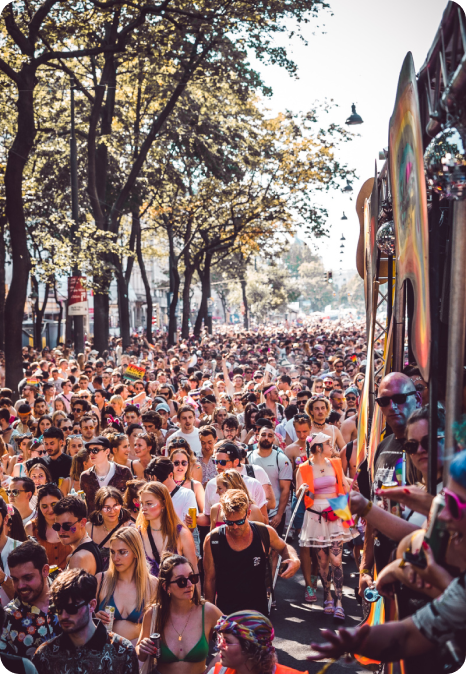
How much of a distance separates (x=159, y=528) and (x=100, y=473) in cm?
178

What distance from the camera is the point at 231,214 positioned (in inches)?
1303

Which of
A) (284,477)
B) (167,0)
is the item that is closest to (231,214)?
(167,0)

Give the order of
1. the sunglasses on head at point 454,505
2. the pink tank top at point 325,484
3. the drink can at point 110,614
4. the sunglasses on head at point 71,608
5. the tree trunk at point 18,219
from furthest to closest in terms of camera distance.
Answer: the tree trunk at point 18,219, the pink tank top at point 325,484, the drink can at point 110,614, the sunglasses on head at point 71,608, the sunglasses on head at point 454,505

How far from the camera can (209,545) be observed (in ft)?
16.5

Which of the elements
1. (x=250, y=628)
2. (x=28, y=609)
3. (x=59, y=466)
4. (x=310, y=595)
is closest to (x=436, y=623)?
(x=250, y=628)

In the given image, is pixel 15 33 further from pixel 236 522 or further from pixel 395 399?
pixel 395 399

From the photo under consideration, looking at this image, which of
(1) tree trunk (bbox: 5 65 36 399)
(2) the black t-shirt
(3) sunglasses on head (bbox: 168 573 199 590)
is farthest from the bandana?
(1) tree trunk (bbox: 5 65 36 399)

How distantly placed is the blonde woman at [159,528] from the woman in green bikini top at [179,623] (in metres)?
1.04

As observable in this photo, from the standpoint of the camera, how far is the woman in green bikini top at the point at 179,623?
4.19m

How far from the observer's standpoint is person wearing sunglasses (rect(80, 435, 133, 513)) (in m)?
6.93

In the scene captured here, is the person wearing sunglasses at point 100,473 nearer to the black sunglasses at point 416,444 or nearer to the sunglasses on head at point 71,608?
the sunglasses on head at point 71,608

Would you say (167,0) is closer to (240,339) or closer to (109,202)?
(109,202)

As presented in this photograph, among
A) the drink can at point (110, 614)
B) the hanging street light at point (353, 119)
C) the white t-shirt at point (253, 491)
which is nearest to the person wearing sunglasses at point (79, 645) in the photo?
the drink can at point (110, 614)

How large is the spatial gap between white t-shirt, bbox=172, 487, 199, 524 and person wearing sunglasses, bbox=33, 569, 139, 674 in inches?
96.9
